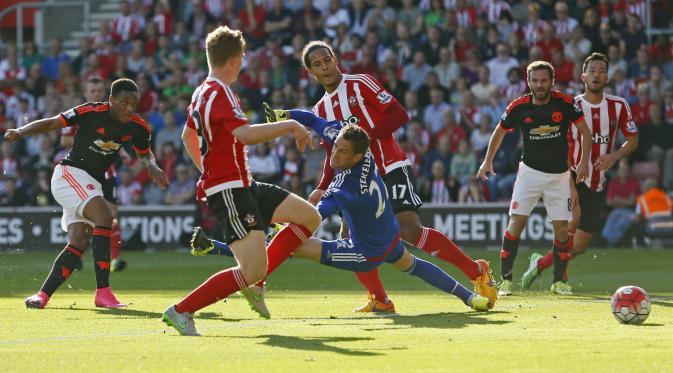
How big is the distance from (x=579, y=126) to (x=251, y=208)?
195 inches

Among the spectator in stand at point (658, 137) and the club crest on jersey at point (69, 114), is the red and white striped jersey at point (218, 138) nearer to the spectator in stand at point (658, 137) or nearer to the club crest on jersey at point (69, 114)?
the club crest on jersey at point (69, 114)

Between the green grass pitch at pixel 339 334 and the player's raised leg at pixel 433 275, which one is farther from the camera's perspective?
the player's raised leg at pixel 433 275

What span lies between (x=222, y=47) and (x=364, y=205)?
174cm

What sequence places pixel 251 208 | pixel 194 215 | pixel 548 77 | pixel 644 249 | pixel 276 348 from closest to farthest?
1. pixel 276 348
2. pixel 251 208
3. pixel 548 77
4. pixel 644 249
5. pixel 194 215

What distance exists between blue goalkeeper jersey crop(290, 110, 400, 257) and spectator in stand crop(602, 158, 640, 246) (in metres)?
11.7

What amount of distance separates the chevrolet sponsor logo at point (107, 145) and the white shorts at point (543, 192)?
391 cm

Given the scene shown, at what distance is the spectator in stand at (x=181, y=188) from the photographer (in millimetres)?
22719

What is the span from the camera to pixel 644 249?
20.0m

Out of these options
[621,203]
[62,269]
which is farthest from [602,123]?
[621,203]

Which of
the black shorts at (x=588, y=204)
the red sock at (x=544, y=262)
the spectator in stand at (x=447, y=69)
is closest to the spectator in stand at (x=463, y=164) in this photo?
the spectator in stand at (x=447, y=69)

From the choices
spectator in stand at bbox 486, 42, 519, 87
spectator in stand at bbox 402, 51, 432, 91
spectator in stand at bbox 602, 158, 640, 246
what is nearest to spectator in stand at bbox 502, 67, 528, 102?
spectator in stand at bbox 486, 42, 519, 87

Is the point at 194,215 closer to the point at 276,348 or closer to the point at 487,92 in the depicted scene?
the point at 487,92

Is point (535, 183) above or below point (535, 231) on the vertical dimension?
above

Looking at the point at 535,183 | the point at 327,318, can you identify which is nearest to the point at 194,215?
the point at 535,183
